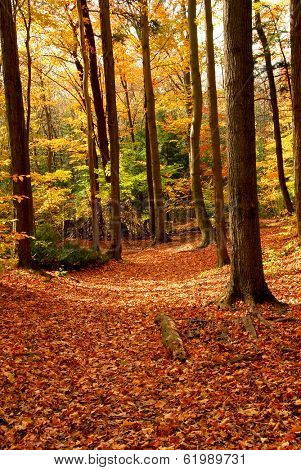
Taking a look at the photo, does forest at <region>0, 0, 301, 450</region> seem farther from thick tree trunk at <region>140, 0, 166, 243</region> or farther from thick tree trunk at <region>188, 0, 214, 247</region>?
thick tree trunk at <region>140, 0, 166, 243</region>

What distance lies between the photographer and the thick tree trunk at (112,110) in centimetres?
1433

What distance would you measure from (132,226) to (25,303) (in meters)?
16.1

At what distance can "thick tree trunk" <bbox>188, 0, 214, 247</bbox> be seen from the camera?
46.0 feet

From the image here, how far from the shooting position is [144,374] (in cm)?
493

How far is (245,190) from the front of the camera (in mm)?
6293

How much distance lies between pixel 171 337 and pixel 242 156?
9.79ft

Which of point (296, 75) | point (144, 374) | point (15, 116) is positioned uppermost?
point (296, 75)

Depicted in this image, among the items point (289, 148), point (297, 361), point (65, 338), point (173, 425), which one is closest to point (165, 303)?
point (65, 338)

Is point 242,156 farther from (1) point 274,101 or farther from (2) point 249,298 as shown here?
(1) point 274,101

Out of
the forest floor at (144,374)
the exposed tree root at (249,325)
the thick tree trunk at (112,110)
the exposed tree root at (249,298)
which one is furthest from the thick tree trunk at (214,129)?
the exposed tree root at (249,325)

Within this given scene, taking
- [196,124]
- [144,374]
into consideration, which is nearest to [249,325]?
[144,374]

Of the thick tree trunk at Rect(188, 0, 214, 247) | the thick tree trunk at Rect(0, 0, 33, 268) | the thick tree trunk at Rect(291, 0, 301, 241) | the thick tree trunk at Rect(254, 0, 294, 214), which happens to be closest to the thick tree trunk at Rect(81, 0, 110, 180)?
the thick tree trunk at Rect(188, 0, 214, 247)

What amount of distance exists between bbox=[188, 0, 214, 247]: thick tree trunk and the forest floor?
709cm

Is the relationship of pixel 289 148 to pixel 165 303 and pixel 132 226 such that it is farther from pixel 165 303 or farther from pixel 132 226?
pixel 165 303
